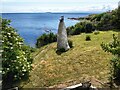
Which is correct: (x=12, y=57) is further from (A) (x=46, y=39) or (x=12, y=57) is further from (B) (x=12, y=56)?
(A) (x=46, y=39)

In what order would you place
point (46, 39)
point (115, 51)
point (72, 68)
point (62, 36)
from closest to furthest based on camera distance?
point (115, 51)
point (72, 68)
point (62, 36)
point (46, 39)

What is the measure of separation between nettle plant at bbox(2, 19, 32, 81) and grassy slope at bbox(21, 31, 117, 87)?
988 millimetres

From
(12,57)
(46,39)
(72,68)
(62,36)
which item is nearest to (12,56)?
(12,57)

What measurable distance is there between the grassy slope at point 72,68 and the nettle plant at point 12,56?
3.24 feet

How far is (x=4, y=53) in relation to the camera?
65.9 ft

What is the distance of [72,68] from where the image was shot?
2439cm

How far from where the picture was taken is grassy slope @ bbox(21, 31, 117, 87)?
2158 centimetres

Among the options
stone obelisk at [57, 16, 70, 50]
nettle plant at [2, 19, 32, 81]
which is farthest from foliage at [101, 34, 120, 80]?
stone obelisk at [57, 16, 70, 50]

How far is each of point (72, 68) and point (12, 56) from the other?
5789mm

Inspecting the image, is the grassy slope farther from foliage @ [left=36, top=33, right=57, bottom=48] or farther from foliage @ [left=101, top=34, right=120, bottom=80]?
foliage @ [left=36, top=33, right=57, bottom=48]

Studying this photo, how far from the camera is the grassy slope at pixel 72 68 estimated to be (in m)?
21.6

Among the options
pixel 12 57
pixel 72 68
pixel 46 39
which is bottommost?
pixel 72 68

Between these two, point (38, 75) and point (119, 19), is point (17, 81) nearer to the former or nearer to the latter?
point (38, 75)

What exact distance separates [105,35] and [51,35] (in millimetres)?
7528
